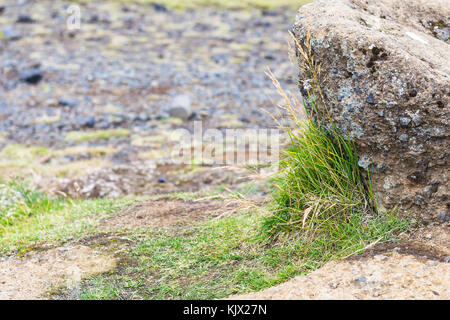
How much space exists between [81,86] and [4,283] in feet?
40.2

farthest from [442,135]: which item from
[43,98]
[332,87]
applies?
[43,98]

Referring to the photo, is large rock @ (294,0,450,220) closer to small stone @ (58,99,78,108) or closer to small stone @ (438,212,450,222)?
small stone @ (438,212,450,222)

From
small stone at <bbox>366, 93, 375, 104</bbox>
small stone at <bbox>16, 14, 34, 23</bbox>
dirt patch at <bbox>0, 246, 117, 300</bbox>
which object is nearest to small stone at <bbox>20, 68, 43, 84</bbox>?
small stone at <bbox>16, 14, 34, 23</bbox>

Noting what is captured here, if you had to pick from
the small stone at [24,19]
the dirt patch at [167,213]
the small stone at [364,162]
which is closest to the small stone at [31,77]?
the small stone at [24,19]

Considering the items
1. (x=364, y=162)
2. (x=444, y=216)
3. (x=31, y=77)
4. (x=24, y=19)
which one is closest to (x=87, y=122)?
(x=31, y=77)

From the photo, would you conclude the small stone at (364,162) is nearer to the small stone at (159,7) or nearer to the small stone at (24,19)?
the small stone at (24,19)

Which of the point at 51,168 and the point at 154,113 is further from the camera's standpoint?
the point at 154,113

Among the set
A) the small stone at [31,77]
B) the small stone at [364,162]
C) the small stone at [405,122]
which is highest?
the small stone at [405,122]

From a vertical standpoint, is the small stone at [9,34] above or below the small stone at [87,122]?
above

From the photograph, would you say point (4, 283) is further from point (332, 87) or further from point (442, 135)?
point (442, 135)

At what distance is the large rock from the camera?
472 centimetres

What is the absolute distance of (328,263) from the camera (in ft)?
15.5

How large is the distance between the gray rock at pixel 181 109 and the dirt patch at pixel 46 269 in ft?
28.2

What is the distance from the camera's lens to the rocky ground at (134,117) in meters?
5.01
